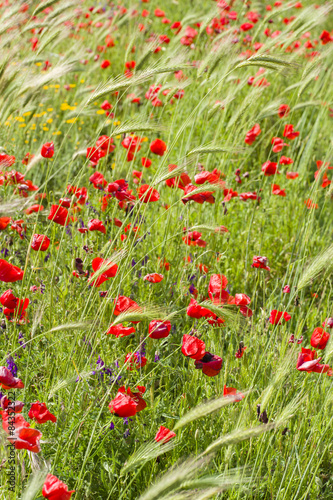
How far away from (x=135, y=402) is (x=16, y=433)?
29cm

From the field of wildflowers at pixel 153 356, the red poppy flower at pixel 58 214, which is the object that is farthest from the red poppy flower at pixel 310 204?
the red poppy flower at pixel 58 214

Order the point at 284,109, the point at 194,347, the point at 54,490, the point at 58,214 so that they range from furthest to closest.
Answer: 1. the point at 284,109
2. the point at 58,214
3. the point at 194,347
4. the point at 54,490

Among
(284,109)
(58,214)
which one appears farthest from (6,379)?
(284,109)

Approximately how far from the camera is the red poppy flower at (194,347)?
1.23 metres

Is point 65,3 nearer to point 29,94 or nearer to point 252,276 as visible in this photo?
point 29,94

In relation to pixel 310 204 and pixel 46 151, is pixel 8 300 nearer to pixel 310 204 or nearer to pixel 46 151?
pixel 46 151

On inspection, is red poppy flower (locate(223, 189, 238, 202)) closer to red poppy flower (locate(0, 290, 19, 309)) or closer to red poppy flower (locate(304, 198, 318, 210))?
red poppy flower (locate(304, 198, 318, 210))

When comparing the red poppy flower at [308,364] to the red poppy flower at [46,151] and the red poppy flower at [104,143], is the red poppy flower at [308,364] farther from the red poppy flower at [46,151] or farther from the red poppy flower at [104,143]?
the red poppy flower at [46,151]

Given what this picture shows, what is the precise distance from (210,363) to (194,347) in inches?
2.6

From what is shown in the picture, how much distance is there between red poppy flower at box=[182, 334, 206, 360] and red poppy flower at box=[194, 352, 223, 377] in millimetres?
33

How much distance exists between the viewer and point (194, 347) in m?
1.25

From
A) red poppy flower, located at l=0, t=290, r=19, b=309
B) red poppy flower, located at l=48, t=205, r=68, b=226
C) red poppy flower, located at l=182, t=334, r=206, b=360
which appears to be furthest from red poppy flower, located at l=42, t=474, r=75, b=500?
red poppy flower, located at l=48, t=205, r=68, b=226

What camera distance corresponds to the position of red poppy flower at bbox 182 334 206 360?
123 cm

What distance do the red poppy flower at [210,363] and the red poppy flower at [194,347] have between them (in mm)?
33
